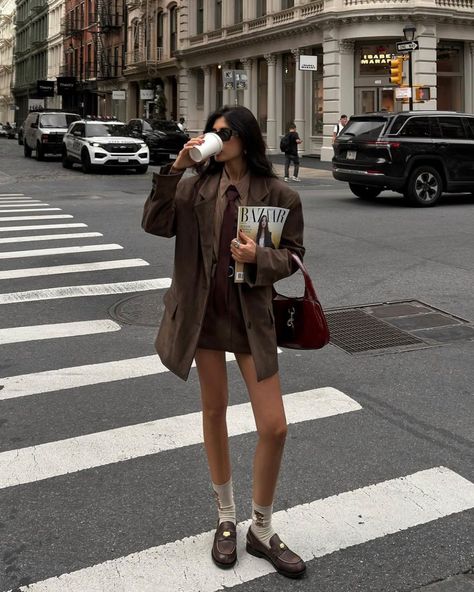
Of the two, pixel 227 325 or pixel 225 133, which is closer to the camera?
pixel 225 133

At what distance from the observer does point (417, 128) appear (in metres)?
16.6

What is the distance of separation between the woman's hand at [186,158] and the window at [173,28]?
4761 centimetres

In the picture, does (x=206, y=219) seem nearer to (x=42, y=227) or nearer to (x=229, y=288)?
(x=229, y=288)

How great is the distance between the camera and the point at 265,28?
3644 centimetres

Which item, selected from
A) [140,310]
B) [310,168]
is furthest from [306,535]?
[310,168]

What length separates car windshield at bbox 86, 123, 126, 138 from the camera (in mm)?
26500

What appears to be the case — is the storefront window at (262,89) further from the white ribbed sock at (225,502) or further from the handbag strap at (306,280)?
the white ribbed sock at (225,502)

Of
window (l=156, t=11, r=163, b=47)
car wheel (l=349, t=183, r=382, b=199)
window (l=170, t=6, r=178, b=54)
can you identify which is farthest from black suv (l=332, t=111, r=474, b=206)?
window (l=156, t=11, r=163, b=47)

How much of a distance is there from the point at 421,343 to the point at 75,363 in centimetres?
306

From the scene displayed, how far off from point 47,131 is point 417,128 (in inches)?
765

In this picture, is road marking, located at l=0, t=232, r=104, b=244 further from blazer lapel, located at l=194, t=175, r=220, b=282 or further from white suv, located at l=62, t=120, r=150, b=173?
white suv, located at l=62, t=120, r=150, b=173

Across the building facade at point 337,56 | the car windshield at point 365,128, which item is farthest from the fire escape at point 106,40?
the car windshield at point 365,128

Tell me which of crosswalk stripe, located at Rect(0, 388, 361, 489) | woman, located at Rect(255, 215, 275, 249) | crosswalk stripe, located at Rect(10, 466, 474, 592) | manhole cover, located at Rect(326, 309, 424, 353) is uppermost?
woman, located at Rect(255, 215, 275, 249)

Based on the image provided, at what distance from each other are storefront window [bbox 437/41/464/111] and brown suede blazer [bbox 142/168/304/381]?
32.4 meters
